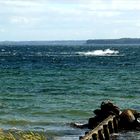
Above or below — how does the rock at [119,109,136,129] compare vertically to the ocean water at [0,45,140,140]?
above

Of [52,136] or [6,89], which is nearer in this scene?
[52,136]

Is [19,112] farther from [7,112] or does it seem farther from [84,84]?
[84,84]

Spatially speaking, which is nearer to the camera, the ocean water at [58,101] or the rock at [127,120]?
the rock at [127,120]

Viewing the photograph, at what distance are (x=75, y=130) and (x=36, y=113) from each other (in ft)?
23.8

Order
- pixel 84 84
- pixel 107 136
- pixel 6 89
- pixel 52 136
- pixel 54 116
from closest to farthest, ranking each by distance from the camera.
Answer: pixel 107 136, pixel 52 136, pixel 54 116, pixel 6 89, pixel 84 84

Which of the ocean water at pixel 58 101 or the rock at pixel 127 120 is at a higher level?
the rock at pixel 127 120

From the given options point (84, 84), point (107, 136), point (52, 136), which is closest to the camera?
point (107, 136)

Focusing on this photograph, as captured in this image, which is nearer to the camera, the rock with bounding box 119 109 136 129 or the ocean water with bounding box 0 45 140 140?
the rock with bounding box 119 109 136 129

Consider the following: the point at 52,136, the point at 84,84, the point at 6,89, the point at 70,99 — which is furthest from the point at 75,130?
the point at 84,84

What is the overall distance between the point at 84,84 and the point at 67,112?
21110 millimetres

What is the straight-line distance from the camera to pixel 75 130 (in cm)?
2819

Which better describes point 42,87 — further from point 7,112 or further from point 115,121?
point 115,121

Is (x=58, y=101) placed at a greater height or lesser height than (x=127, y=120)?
lesser

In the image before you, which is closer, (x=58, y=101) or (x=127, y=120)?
(x=127, y=120)
